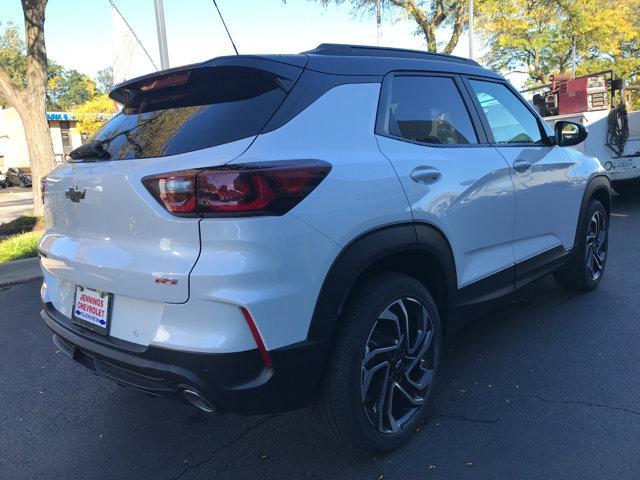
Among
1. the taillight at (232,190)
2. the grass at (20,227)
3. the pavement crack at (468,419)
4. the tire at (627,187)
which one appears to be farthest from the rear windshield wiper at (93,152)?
the tire at (627,187)

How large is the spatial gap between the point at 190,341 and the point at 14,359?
107 inches

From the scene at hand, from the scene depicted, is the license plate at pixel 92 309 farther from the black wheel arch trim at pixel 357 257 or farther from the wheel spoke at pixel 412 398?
the wheel spoke at pixel 412 398

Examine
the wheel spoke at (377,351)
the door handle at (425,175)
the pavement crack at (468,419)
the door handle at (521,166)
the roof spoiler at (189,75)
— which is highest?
the roof spoiler at (189,75)

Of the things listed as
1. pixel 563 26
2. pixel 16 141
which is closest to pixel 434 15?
pixel 563 26

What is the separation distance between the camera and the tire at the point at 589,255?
4363mm

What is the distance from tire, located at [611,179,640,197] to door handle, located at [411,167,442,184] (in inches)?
312

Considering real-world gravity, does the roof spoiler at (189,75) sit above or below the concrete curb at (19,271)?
above

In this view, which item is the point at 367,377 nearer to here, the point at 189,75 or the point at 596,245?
the point at 189,75

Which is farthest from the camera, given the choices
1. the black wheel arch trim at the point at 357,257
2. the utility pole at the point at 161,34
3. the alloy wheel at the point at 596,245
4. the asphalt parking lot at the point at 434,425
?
the utility pole at the point at 161,34

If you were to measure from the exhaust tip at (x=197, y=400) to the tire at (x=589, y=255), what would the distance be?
3297 mm

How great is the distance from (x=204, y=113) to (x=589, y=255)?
3.73m

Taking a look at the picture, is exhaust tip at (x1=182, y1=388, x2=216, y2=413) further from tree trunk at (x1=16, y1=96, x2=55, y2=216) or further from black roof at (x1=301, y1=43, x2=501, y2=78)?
tree trunk at (x1=16, y1=96, x2=55, y2=216)

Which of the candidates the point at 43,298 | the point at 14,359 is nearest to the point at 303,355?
A: the point at 43,298

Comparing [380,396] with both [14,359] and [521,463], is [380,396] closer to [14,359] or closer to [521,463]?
[521,463]
